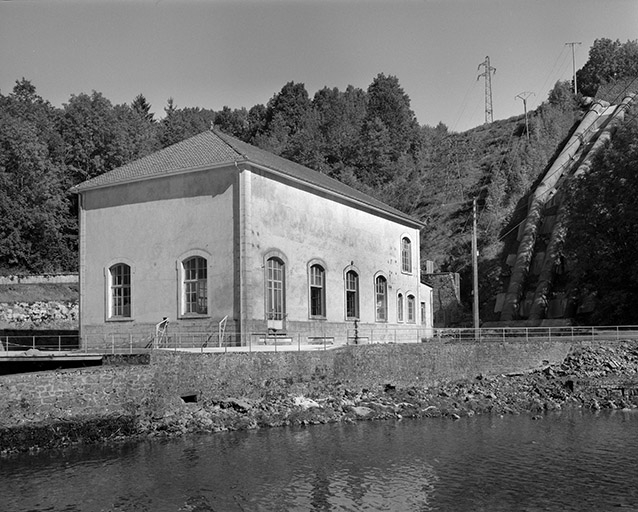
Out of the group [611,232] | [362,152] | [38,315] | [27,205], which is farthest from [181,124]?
[611,232]

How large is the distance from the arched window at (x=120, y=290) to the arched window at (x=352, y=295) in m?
10.6

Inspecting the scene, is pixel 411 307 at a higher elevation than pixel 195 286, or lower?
lower

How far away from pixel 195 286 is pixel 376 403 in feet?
28.9

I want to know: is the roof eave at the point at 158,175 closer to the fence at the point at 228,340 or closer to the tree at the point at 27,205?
the fence at the point at 228,340

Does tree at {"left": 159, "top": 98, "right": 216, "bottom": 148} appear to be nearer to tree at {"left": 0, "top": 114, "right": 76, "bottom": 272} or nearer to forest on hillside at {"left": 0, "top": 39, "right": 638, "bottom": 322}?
forest on hillside at {"left": 0, "top": 39, "right": 638, "bottom": 322}

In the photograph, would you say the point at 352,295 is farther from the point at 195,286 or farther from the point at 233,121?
the point at 233,121

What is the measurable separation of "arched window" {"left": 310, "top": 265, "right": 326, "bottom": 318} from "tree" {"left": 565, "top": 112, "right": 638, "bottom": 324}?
1946 cm

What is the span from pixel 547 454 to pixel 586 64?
10656 cm

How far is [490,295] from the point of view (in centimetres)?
5669

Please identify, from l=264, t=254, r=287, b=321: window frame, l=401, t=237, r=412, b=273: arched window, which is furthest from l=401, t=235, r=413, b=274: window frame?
l=264, t=254, r=287, b=321: window frame

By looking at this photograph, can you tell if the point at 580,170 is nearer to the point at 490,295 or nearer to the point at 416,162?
the point at 490,295

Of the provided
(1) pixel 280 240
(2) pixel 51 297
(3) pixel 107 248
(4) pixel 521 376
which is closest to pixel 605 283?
(4) pixel 521 376

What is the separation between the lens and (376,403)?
80.6 ft

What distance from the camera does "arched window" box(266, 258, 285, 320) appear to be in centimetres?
2810
